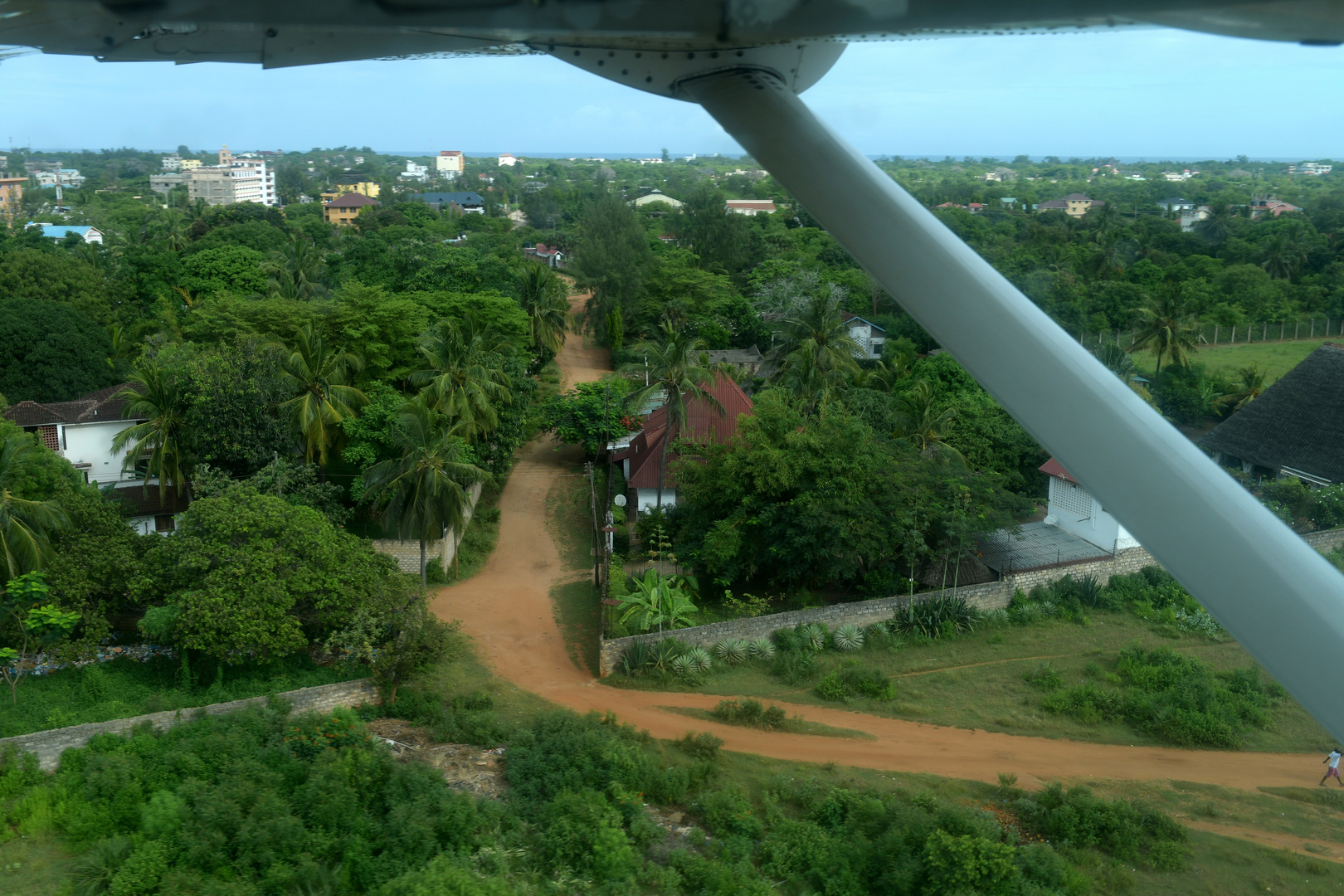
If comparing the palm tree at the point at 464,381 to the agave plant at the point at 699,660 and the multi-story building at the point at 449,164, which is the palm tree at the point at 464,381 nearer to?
the agave plant at the point at 699,660

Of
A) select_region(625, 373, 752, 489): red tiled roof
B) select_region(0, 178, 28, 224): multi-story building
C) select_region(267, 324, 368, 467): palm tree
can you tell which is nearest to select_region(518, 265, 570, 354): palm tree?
select_region(625, 373, 752, 489): red tiled roof

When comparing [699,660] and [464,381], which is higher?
[464,381]

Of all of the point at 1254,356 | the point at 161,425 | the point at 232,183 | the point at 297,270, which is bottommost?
the point at 161,425

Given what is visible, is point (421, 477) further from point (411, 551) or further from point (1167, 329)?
point (1167, 329)

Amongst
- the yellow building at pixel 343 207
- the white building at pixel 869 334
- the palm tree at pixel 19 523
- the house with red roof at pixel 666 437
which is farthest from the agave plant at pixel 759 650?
the yellow building at pixel 343 207

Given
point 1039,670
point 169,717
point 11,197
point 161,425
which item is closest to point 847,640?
point 1039,670

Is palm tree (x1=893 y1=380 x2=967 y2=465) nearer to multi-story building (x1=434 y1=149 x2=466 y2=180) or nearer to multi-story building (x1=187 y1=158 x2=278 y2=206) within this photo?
multi-story building (x1=187 y1=158 x2=278 y2=206)
